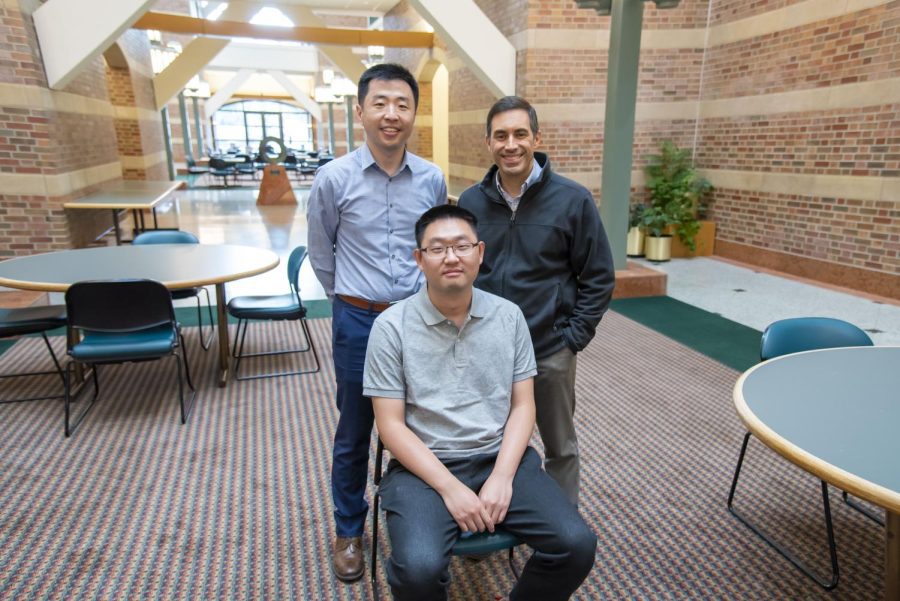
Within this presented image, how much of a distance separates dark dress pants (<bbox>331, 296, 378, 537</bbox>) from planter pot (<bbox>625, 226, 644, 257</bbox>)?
624cm

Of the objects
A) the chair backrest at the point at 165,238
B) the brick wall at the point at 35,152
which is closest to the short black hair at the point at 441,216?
the chair backrest at the point at 165,238

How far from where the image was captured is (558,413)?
2154 millimetres

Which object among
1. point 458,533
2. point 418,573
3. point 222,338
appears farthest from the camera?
point 222,338

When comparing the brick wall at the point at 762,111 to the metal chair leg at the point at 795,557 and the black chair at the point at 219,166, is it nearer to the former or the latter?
the metal chair leg at the point at 795,557

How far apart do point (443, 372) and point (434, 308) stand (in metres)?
0.20

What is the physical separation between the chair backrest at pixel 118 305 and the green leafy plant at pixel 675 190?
6.02 metres

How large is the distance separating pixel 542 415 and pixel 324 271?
0.98m

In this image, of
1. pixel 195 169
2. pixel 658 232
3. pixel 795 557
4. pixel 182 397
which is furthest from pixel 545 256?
pixel 195 169

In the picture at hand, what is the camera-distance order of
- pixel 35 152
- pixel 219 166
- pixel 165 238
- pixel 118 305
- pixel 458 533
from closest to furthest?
1. pixel 458 533
2. pixel 118 305
3. pixel 165 238
4. pixel 35 152
5. pixel 219 166

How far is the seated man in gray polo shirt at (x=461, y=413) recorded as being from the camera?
1629mm

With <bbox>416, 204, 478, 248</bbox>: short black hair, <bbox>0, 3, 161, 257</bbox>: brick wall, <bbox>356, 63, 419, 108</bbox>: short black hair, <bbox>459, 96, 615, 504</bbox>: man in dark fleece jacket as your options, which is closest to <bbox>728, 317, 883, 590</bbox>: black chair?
<bbox>459, 96, 615, 504</bbox>: man in dark fleece jacket

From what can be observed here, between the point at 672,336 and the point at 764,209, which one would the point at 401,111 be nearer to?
the point at 672,336

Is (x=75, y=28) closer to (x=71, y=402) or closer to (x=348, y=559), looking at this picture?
(x=71, y=402)

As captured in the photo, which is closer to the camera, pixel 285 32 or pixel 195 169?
pixel 285 32
